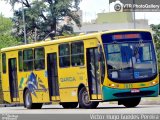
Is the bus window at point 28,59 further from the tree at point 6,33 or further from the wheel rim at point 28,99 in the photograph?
the tree at point 6,33

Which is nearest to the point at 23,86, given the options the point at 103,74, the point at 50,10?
the point at 103,74

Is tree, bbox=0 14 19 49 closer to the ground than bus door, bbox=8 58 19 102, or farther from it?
farther from it

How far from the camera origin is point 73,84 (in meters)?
30.0

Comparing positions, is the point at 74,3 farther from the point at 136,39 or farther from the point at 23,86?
the point at 136,39

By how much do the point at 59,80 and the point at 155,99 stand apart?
10321 mm

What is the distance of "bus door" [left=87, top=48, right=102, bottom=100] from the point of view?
→ 2817cm

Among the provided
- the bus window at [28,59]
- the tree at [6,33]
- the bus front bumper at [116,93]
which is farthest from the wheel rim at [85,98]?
the tree at [6,33]

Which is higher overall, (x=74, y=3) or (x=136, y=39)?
(x=74, y=3)

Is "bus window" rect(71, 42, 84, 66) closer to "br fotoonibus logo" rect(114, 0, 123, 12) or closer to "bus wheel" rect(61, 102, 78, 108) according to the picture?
"bus wheel" rect(61, 102, 78, 108)

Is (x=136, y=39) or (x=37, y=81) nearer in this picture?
(x=136, y=39)

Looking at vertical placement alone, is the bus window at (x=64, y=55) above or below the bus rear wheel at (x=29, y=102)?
above

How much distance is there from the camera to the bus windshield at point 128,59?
2761 centimetres

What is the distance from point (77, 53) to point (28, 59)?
4.80 meters

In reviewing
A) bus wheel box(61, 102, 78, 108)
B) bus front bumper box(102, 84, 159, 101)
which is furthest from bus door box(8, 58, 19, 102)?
bus front bumper box(102, 84, 159, 101)
